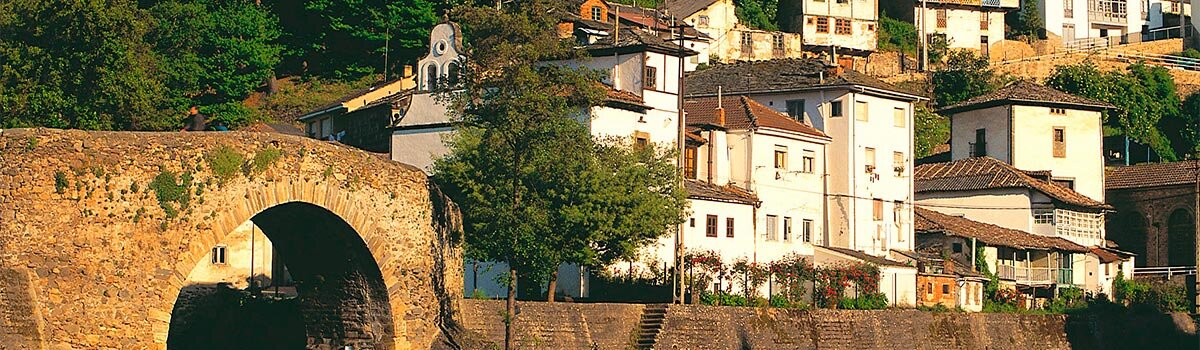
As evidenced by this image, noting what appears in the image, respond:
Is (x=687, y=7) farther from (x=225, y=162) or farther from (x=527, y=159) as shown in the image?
(x=225, y=162)

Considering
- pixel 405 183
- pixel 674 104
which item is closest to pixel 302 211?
pixel 405 183

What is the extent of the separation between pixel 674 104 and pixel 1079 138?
92.0 ft

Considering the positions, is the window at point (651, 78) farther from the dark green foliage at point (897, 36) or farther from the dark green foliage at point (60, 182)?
the dark green foliage at point (897, 36)

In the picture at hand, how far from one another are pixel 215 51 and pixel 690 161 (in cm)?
2465

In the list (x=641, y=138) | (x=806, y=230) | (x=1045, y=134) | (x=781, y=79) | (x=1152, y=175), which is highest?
(x=781, y=79)

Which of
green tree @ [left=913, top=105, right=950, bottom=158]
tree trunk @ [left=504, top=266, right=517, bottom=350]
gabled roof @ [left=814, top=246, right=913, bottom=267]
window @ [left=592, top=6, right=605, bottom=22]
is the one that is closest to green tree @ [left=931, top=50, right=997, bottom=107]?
green tree @ [left=913, top=105, right=950, bottom=158]

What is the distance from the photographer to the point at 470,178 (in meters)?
49.4

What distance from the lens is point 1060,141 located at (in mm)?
82938

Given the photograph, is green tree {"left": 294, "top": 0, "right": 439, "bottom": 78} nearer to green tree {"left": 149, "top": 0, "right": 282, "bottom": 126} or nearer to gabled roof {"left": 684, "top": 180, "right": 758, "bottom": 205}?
green tree {"left": 149, "top": 0, "right": 282, "bottom": 126}

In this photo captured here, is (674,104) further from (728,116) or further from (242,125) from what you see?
(242,125)

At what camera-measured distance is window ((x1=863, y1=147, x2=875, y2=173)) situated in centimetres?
7038

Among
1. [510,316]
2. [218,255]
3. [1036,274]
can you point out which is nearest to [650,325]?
[510,316]

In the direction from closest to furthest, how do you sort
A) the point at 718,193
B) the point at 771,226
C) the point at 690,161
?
1. the point at 718,193
2. the point at 690,161
3. the point at 771,226

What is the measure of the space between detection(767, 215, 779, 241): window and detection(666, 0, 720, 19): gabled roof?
3674 cm
